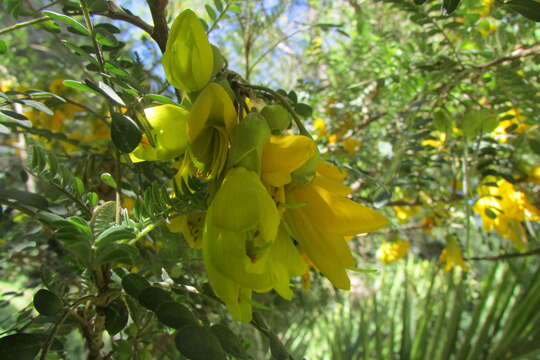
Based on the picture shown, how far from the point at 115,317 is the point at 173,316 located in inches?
3.2

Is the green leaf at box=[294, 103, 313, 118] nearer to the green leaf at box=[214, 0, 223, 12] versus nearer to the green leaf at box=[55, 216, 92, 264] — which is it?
the green leaf at box=[214, 0, 223, 12]

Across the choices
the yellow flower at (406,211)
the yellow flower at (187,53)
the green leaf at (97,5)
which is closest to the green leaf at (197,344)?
the yellow flower at (187,53)

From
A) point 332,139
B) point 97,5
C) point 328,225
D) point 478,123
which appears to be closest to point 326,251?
point 328,225

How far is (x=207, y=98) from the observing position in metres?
0.34

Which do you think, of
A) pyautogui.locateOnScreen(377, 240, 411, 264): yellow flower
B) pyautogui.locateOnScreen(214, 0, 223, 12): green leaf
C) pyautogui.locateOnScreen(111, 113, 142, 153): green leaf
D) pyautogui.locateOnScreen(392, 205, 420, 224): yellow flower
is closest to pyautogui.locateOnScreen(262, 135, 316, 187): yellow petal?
pyautogui.locateOnScreen(111, 113, 142, 153): green leaf

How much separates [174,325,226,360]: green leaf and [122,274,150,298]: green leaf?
0.24 feet

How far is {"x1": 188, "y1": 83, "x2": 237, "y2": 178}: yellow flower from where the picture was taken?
0.34 meters

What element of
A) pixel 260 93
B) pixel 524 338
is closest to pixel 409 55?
pixel 260 93

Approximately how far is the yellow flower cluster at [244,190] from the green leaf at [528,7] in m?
0.23

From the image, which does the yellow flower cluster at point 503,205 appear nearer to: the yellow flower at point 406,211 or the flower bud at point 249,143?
the yellow flower at point 406,211

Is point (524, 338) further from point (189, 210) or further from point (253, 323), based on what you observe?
point (189, 210)

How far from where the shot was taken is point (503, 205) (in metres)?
0.95

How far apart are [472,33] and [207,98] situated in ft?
2.49

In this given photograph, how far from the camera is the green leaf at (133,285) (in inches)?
15.1
